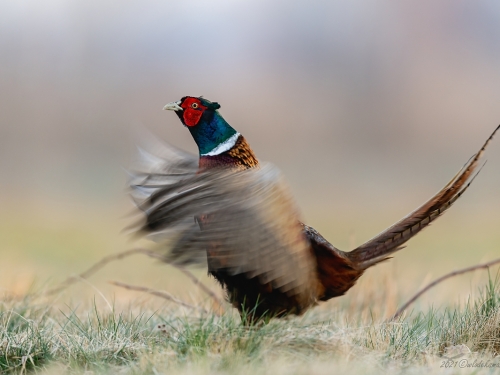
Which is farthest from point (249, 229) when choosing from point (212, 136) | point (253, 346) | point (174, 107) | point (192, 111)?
point (174, 107)

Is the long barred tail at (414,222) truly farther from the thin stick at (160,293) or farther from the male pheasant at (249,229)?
the thin stick at (160,293)

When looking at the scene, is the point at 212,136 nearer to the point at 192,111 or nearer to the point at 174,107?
the point at 192,111

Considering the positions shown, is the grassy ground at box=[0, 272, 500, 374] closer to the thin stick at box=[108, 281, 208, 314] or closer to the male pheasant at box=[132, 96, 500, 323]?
the male pheasant at box=[132, 96, 500, 323]

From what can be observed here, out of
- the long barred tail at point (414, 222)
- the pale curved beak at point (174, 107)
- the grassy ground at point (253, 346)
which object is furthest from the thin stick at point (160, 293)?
the pale curved beak at point (174, 107)

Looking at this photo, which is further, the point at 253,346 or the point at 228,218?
the point at 228,218

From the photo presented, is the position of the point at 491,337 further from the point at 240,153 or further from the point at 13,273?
the point at 13,273

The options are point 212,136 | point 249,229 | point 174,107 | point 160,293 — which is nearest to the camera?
point 249,229
